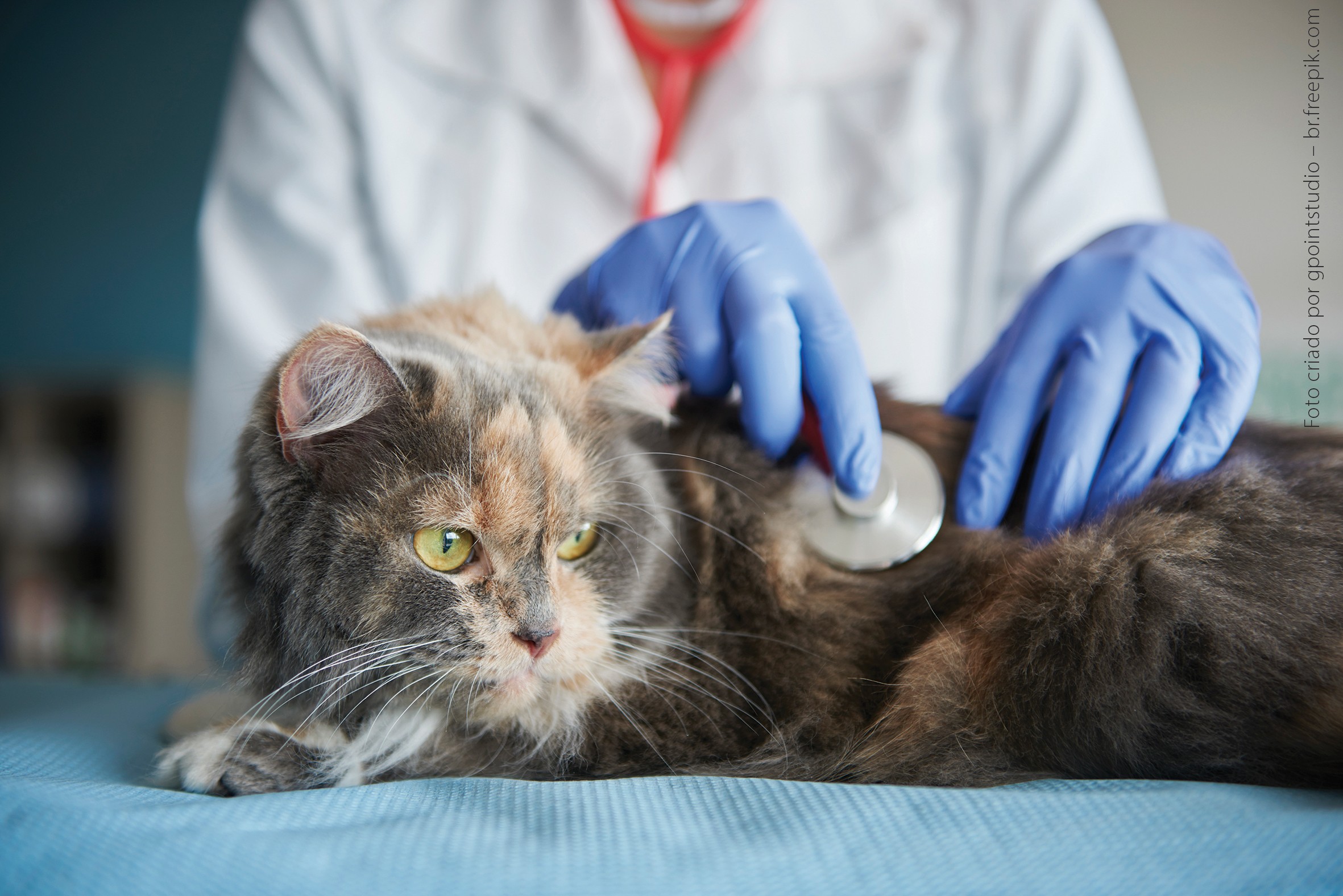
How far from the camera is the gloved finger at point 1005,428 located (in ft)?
3.58

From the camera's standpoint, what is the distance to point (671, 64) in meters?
1.88

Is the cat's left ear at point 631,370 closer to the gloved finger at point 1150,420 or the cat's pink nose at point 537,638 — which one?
the cat's pink nose at point 537,638

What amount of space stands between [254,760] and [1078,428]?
1.09 meters

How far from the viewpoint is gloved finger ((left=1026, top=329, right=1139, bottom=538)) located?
3.54 ft

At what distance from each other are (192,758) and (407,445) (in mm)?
402

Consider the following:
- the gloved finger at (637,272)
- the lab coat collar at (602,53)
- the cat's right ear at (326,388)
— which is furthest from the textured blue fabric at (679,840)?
the lab coat collar at (602,53)

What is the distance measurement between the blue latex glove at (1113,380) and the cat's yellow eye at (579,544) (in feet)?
1.62

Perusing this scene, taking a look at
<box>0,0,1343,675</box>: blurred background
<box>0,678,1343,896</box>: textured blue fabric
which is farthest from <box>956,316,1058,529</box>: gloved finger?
<box>0,0,1343,675</box>: blurred background

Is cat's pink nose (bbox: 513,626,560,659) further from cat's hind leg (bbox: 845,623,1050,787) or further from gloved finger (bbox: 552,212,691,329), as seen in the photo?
gloved finger (bbox: 552,212,691,329)

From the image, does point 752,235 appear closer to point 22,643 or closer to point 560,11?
point 560,11

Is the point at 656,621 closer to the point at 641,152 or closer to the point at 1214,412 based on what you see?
the point at 1214,412

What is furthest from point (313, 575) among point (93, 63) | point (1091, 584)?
point (93, 63)

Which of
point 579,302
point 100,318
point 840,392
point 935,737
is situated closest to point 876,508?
point 840,392

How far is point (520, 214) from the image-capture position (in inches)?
76.2
